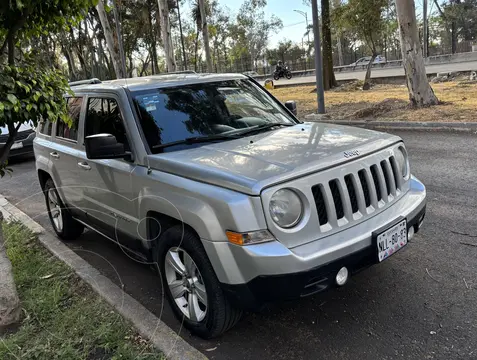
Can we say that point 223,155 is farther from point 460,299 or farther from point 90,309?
point 460,299

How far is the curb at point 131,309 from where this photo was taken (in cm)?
292

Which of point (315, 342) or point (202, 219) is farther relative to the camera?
point (315, 342)

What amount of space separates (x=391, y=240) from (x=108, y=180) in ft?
7.89

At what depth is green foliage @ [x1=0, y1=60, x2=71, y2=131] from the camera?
3.19 meters

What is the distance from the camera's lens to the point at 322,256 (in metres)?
2.66

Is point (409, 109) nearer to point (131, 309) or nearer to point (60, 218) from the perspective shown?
point (60, 218)

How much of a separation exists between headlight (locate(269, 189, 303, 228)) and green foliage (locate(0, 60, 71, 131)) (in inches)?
77.3

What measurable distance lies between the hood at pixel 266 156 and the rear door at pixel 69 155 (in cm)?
151

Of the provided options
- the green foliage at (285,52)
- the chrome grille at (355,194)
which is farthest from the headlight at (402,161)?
the green foliage at (285,52)

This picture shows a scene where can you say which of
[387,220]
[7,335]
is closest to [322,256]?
[387,220]

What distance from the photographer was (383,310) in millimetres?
3271

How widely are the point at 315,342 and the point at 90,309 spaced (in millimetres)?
1780

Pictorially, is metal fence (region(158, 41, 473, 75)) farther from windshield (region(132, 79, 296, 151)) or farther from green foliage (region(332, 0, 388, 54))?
windshield (region(132, 79, 296, 151))

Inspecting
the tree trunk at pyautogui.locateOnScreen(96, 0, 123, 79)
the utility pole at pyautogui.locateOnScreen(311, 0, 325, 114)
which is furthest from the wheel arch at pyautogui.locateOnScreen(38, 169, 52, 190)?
the tree trunk at pyautogui.locateOnScreen(96, 0, 123, 79)
